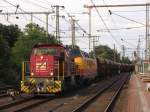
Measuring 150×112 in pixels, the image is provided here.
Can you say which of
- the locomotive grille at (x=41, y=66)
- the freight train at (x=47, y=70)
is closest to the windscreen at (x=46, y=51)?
the freight train at (x=47, y=70)

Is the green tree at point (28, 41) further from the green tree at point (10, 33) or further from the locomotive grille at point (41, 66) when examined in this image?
the locomotive grille at point (41, 66)

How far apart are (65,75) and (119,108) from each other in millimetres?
7622

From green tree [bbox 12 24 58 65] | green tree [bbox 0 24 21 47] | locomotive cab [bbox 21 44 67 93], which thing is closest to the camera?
locomotive cab [bbox 21 44 67 93]

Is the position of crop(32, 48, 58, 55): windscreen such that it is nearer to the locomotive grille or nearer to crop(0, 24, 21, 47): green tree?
the locomotive grille

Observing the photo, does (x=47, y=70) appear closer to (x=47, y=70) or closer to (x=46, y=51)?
(x=47, y=70)

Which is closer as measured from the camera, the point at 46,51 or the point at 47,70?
the point at 47,70

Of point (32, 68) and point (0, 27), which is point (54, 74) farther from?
point (0, 27)

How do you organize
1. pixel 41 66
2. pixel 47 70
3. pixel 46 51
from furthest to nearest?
1. pixel 46 51
2. pixel 41 66
3. pixel 47 70

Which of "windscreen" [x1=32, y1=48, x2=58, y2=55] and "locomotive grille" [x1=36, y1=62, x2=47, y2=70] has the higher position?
"windscreen" [x1=32, y1=48, x2=58, y2=55]

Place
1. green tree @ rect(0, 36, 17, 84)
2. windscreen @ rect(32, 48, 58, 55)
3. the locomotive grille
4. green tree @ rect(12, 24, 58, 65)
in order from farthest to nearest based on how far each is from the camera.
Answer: green tree @ rect(12, 24, 58, 65), green tree @ rect(0, 36, 17, 84), windscreen @ rect(32, 48, 58, 55), the locomotive grille

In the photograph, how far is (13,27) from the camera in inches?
3179

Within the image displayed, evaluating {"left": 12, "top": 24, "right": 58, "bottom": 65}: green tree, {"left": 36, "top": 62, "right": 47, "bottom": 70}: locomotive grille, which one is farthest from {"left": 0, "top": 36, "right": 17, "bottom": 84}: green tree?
{"left": 36, "top": 62, "right": 47, "bottom": 70}: locomotive grille

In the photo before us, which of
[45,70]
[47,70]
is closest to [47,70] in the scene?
[47,70]

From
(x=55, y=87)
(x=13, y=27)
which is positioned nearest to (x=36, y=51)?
(x=55, y=87)
